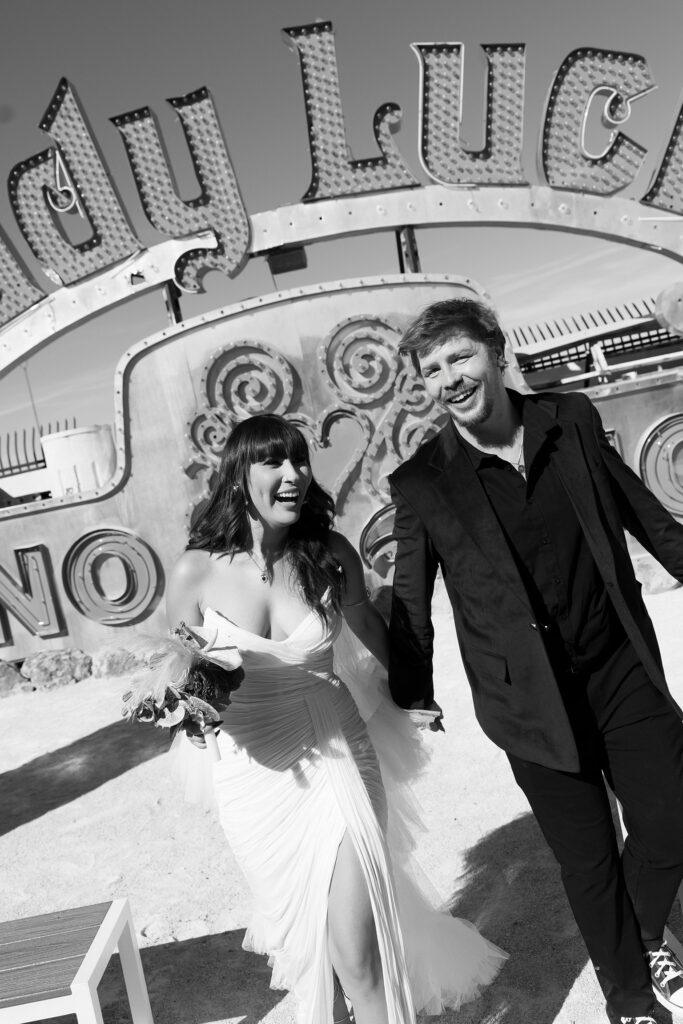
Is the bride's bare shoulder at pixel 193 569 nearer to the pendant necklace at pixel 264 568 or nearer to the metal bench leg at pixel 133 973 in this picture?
the pendant necklace at pixel 264 568

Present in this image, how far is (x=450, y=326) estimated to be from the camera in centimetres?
219

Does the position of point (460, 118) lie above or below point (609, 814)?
above

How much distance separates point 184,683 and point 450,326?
125 cm

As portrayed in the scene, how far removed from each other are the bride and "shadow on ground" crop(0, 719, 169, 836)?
345 centimetres

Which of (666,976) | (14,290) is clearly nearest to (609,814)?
(666,976)

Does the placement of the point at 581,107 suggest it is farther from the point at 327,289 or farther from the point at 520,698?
the point at 520,698

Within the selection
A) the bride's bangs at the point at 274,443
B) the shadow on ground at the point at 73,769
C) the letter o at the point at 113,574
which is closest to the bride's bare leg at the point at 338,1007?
the bride's bangs at the point at 274,443

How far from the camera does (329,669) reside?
2.47 metres

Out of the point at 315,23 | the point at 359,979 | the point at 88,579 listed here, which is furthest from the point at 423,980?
the point at 315,23

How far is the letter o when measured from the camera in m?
8.50

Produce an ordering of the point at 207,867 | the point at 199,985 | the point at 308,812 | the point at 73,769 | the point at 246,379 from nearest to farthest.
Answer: the point at 308,812 < the point at 199,985 < the point at 207,867 < the point at 73,769 < the point at 246,379

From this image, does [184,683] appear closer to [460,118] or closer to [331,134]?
[331,134]

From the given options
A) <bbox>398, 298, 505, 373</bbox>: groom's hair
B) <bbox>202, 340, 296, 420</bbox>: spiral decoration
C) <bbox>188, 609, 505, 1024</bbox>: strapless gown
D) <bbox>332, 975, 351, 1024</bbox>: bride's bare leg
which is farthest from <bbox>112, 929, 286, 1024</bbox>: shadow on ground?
<bbox>202, 340, 296, 420</bbox>: spiral decoration

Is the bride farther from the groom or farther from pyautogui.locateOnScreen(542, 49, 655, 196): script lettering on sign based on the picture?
pyautogui.locateOnScreen(542, 49, 655, 196): script lettering on sign
